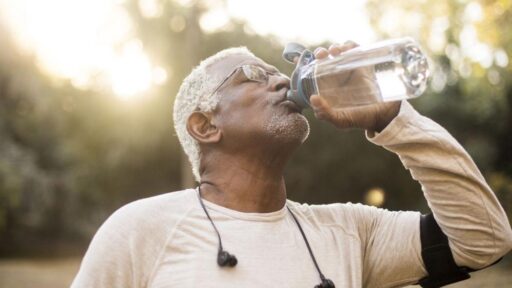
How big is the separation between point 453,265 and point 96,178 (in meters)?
23.9

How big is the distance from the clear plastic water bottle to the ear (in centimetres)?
36

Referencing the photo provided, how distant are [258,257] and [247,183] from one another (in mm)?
327

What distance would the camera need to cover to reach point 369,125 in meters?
2.27

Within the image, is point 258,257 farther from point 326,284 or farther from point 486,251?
point 486,251

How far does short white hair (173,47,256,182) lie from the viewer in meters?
2.70

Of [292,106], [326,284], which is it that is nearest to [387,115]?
[292,106]

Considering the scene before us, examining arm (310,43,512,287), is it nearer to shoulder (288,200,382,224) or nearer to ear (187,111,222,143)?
shoulder (288,200,382,224)

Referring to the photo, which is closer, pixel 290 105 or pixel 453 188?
pixel 453 188

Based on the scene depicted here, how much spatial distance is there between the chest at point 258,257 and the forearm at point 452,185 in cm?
33

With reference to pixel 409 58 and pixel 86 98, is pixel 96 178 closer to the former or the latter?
pixel 86 98

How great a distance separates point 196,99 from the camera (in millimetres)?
2742

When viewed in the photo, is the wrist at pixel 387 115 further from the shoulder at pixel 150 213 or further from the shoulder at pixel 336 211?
the shoulder at pixel 150 213

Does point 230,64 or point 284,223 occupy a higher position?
point 230,64

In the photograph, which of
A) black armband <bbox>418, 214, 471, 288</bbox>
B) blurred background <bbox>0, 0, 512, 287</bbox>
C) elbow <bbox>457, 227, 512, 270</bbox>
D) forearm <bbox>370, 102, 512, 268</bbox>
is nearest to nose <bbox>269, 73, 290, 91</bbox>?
forearm <bbox>370, 102, 512, 268</bbox>
